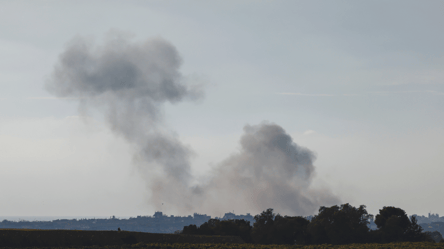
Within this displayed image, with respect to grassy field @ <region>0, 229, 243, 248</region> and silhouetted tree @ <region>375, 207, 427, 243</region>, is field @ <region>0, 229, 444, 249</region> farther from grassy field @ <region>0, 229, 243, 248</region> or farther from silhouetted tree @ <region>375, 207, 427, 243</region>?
silhouetted tree @ <region>375, 207, 427, 243</region>

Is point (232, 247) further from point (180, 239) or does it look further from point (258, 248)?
point (180, 239)

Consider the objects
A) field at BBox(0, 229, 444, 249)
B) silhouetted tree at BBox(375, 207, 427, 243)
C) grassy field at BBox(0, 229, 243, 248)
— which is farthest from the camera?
silhouetted tree at BBox(375, 207, 427, 243)

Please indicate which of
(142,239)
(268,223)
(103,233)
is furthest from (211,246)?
(268,223)

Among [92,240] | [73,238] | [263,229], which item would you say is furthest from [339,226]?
[73,238]

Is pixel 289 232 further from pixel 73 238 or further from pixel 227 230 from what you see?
pixel 73 238

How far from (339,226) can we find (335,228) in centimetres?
130

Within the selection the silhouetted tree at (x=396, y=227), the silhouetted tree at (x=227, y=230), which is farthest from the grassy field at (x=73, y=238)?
the silhouetted tree at (x=396, y=227)

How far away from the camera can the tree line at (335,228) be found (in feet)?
358

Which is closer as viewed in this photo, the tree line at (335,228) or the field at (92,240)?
the field at (92,240)

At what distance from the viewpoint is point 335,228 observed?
355 feet

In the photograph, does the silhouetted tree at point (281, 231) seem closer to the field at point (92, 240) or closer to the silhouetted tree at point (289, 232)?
the silhouetted tree at point (289, 232)

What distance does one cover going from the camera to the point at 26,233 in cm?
6291

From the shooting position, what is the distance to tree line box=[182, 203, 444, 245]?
358 ft

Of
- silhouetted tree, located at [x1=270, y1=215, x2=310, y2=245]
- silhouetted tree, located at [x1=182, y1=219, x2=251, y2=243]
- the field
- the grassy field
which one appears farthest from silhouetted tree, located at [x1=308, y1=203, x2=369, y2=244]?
the grassy field
